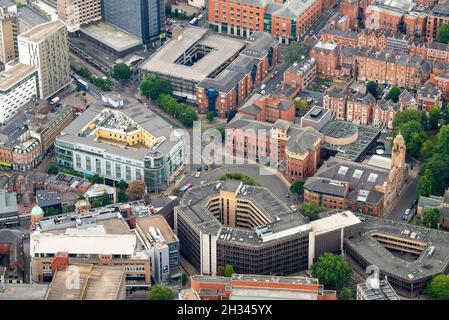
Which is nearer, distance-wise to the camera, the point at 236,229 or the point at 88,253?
the point at 88,253

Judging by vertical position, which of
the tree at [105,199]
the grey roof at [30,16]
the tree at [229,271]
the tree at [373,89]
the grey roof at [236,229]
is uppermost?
the grey roof at [30,16]

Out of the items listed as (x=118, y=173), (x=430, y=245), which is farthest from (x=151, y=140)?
(x=430, y=245)

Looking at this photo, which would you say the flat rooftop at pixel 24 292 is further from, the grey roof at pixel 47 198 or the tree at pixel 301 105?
the tree at pixel 301 105

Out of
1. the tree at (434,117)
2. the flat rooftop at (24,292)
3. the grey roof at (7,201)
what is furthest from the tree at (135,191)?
the tree at (434,117)

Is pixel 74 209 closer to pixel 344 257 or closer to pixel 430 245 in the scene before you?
pixel 344 257

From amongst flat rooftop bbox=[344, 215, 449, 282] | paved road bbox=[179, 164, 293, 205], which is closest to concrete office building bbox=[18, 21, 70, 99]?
paved road bbox=[179, 164, 293, 205]

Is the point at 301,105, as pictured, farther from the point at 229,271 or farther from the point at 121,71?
the point at 229,271

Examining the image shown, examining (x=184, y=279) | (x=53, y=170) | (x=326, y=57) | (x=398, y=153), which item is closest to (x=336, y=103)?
(x=326, y=57)
